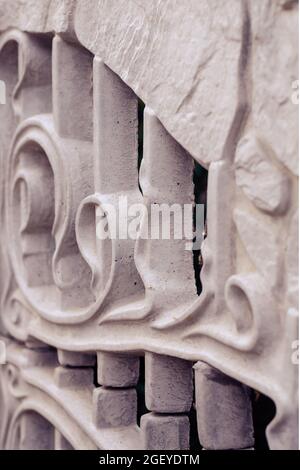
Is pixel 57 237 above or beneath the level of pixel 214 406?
above

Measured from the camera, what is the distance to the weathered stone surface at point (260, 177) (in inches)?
39.9

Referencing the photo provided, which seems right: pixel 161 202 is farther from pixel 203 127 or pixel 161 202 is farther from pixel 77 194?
pixel 77 194

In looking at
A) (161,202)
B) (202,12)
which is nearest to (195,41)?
(202,12)

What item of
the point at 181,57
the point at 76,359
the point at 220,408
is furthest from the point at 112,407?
the point at 181,57

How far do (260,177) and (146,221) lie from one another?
292mm

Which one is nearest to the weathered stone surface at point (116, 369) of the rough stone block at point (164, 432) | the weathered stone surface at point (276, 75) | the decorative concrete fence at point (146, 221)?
the decorative concrete fence at point (146, 221)

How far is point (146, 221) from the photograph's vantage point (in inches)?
50.2

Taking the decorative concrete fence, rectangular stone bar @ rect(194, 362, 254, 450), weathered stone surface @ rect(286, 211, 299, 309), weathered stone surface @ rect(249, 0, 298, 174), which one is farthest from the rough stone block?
weathered stone surface @ rect(249, 0, 298, 174)

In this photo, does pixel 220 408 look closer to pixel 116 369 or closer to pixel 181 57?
pixel 116 369

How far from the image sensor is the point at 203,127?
3.73 ft

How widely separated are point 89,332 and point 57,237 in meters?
0.22

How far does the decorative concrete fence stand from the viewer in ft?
3.37

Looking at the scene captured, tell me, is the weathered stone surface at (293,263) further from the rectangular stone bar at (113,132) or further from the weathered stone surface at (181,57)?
the rectangular stone bar at (113,132)

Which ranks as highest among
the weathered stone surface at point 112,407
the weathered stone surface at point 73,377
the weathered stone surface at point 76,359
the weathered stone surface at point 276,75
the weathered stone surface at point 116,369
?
the weathered stone surface at point 276,75
